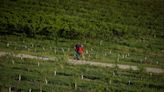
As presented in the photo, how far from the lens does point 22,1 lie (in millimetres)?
17344

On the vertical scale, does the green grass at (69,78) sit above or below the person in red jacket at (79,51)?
below

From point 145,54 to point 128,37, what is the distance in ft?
3.68

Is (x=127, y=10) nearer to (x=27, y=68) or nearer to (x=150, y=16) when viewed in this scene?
(x=150, y=16)

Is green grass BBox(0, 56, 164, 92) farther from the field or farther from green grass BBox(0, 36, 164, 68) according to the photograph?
green grass BBox(0, 36, 164, 68)

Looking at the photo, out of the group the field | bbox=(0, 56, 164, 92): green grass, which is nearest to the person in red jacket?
the field

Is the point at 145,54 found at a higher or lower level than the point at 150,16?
lower

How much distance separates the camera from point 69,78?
14.7 metres

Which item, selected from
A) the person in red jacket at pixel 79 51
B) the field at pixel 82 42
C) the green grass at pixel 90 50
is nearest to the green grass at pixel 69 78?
the field at pixel 82 42

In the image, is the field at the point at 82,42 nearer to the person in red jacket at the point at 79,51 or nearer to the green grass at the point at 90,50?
the green grass at the point at 90,50

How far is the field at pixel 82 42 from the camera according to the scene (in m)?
14.5

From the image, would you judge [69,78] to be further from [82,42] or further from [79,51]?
[82,42]

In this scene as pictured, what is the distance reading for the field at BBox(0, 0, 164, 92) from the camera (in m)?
14.5

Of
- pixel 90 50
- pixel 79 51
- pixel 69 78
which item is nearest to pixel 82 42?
pixel 90 50

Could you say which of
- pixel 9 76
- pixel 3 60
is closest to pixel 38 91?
pixel 9 76
